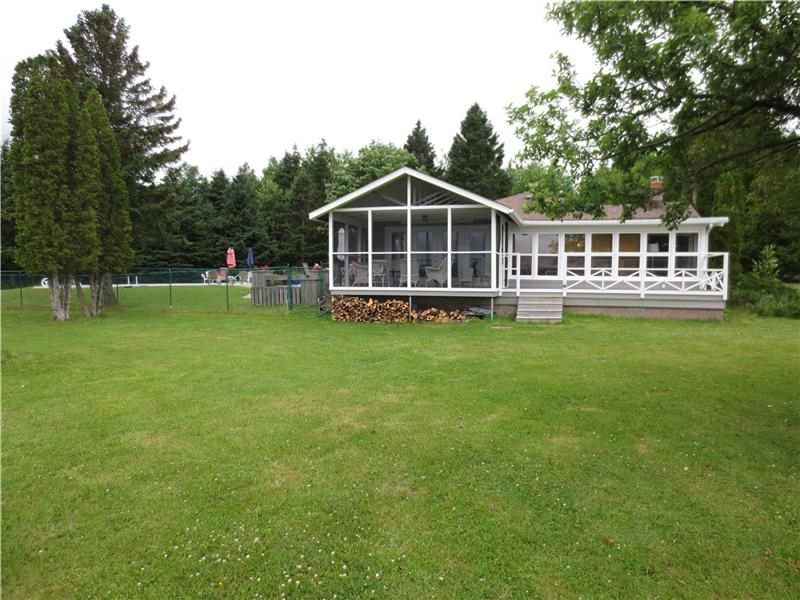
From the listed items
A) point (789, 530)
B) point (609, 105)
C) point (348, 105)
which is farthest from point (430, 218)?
point (348, 105)

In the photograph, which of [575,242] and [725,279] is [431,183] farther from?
[725,279]

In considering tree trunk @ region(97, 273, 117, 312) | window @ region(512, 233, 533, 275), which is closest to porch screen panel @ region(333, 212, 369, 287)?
window @ region(512, 233, 533, 275)

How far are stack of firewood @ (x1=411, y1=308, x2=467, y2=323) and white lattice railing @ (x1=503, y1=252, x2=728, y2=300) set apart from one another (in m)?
2.23

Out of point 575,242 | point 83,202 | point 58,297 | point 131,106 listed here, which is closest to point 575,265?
point 575,242

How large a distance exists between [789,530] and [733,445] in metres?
1.54

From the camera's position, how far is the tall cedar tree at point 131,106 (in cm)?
1884

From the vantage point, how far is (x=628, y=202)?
5188 mm

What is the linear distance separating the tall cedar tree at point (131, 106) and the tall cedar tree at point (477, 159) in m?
23.4

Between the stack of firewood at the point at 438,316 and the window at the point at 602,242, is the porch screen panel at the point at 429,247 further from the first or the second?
the window at the point at 602,242

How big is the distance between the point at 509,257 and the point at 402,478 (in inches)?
543

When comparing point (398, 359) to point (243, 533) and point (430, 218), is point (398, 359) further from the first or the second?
point (430, 218)

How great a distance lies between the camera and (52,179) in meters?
14.3

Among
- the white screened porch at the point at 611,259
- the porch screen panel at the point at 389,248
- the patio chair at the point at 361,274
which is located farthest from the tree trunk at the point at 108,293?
the white screened porch at the point at 611,259

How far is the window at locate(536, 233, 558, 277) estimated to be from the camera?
57.6 ft
